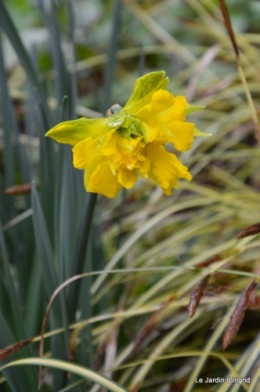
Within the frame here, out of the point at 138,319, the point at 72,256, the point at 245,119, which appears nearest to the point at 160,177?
the point at 72,256

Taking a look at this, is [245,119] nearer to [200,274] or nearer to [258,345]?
[200,274]

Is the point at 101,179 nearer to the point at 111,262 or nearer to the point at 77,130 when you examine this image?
the point at 77,130

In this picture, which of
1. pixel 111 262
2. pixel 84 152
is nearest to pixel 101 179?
pixel 84 152

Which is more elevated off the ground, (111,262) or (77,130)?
(77,130)

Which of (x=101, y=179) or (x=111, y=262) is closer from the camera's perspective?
(x=101, y=179)

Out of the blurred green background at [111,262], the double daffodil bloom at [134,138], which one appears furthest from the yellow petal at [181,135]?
the blurred green background at [111,262]

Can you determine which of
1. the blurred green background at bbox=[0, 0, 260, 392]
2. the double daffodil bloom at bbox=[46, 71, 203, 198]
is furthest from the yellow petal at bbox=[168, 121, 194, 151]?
the blurred green background at bbox=[0, 0, 260, 392]

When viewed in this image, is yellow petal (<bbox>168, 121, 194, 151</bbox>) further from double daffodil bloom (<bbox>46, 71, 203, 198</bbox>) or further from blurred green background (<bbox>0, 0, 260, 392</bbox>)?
blurred green background (<bbox>0, 0, 260, 392</bbox>)
